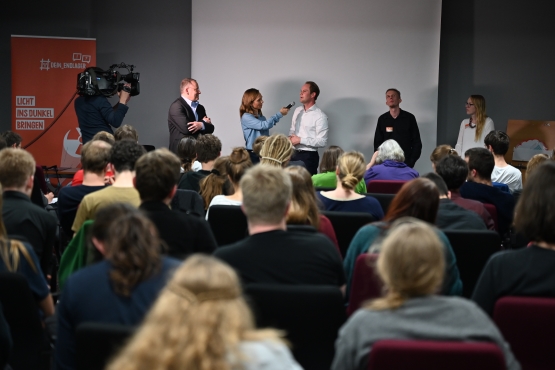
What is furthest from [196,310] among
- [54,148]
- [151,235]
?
[54,148]

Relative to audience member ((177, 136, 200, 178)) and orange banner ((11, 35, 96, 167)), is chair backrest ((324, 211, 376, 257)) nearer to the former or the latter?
audience member ((177, 136, 200, 178))

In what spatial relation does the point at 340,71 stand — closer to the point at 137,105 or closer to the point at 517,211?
the point at 137,105

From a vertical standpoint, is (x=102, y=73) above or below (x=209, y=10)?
below

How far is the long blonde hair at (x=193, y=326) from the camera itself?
1.25 metres

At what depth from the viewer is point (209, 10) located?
8.79 metres

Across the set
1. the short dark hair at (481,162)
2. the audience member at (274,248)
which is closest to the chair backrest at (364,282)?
the audience member at (274,248)

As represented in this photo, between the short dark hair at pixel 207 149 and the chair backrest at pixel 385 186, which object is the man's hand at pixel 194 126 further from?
the chair backrest at pixel 385 186

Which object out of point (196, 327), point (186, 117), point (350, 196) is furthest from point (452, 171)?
point (186, 117)

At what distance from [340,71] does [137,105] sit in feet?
8.65

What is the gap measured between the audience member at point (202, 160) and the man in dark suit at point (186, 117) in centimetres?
251

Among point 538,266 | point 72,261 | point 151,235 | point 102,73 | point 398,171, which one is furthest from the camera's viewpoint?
point 102,73

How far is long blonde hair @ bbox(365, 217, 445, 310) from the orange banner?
6881mm

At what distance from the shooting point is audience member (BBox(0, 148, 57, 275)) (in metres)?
3.12

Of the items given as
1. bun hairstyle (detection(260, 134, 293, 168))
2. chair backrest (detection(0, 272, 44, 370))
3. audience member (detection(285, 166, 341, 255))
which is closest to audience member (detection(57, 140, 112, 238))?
bun hairstyle (detection(260, 134, 293, 168))
